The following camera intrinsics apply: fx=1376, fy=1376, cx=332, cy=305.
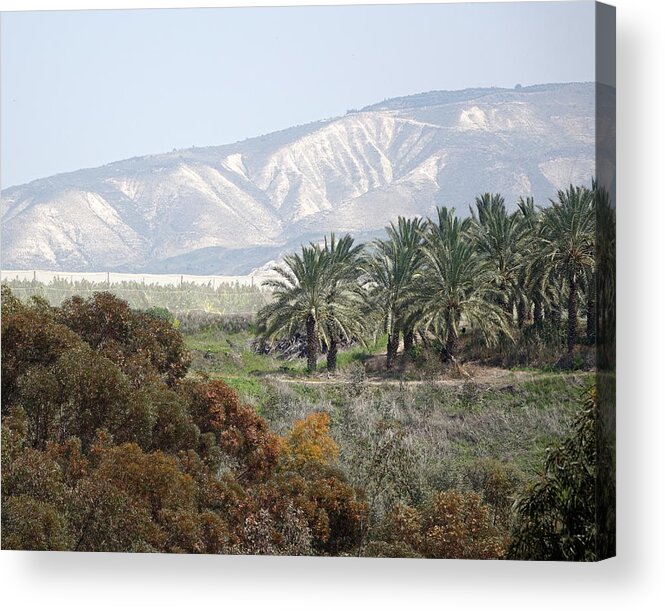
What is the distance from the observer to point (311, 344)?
12.1 metres

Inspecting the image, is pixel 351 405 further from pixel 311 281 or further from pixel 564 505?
pixel 564 505

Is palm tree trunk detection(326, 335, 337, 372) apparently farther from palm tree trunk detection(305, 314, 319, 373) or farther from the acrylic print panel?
palm tree trunk detection(305, 314, 319, 373)

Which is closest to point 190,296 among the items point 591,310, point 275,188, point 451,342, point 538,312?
point 275,188

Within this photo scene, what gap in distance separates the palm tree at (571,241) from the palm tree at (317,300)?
1.69m

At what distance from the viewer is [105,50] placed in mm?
12266

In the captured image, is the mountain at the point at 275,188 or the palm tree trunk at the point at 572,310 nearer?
the palm tree trunk at the point at 572,310

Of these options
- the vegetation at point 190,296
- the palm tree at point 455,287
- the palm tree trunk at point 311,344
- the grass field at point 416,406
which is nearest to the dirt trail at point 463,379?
the grass field at point 416,406

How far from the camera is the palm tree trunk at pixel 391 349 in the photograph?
1193cm

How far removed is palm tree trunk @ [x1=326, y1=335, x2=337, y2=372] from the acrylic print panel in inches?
0.8

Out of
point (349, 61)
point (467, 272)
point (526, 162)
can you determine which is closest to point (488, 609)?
point (467, 272)

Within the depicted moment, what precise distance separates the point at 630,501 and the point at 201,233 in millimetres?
4513

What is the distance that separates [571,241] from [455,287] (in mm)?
1083

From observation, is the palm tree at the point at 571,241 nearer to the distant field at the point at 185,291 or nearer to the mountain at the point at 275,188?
the mountain at the point at 275,188

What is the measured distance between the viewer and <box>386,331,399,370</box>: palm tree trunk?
11930mm
